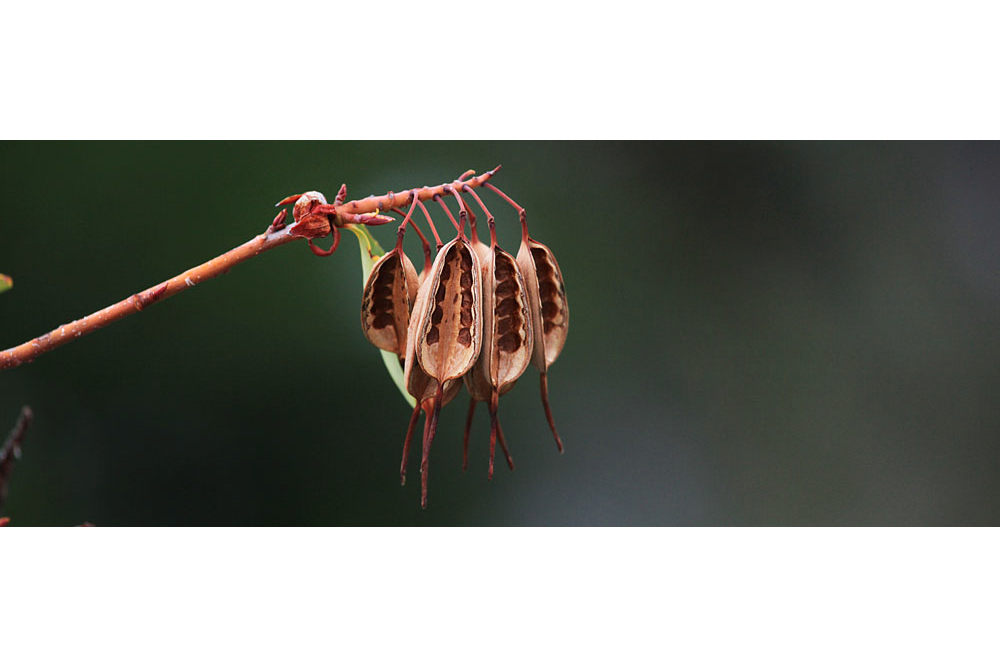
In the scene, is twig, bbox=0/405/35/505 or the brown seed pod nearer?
twig, bbox=0/405/35/505

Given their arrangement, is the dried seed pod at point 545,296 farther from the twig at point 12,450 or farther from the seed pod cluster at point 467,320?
the twig at point 12,450

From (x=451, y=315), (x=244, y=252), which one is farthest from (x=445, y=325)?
(x=244, y=252)

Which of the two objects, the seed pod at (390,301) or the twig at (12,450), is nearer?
the twig at (12,450)

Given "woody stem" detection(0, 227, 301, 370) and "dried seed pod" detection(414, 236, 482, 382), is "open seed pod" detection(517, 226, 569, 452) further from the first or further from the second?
"woody stem" detection(0, 227, 301, 370)

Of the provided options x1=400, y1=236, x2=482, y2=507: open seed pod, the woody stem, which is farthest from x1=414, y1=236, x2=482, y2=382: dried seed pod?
the woody stem

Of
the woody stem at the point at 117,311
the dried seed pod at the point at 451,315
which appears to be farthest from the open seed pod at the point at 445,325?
the woody stem at the point at 117,311

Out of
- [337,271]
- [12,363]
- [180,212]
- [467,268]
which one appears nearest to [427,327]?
[467,268]
